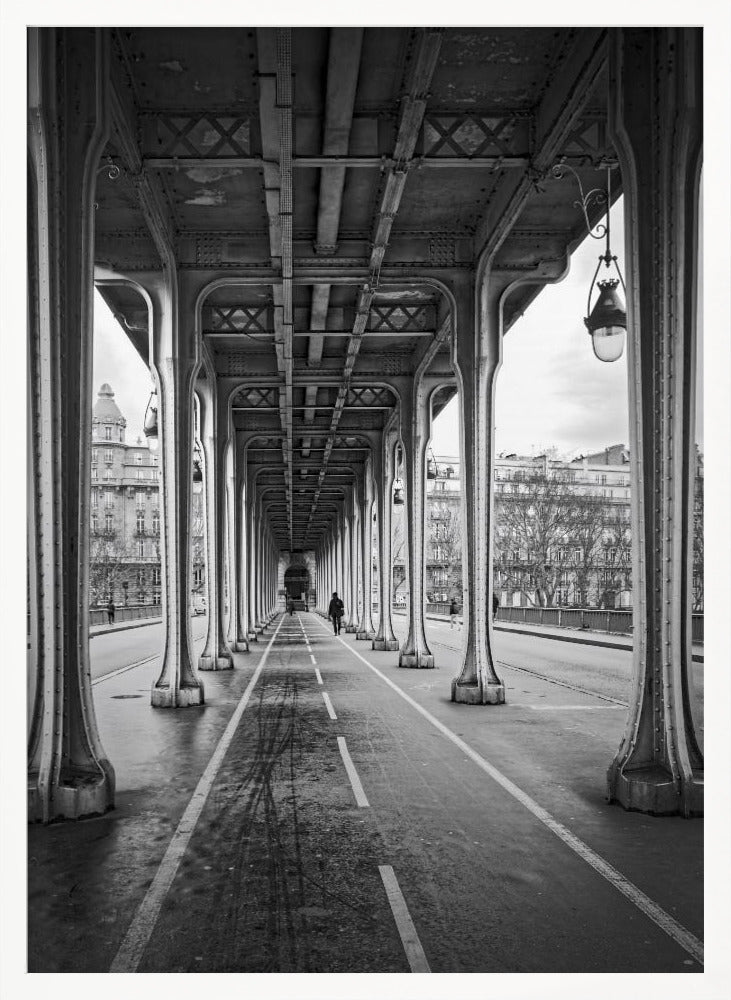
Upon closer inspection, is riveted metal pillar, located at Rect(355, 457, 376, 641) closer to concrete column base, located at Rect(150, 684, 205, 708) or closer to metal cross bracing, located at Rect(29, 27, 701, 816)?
metal cross bracing, located at Rect(29, 27, 701, 816)

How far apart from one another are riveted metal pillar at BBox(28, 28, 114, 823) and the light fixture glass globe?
19.3 feet

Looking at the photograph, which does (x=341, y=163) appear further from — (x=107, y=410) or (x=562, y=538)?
(x=107, y=410)

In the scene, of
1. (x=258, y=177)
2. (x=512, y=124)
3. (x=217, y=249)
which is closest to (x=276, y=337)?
(x=217, y=249)

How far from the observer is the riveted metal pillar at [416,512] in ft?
80.0

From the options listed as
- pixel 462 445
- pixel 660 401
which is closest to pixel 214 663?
pixel 462 445

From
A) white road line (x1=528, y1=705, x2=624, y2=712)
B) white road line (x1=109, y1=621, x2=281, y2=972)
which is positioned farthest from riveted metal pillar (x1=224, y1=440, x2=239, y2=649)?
white road line (x1=109, y1=621, x2=281, y2=972)

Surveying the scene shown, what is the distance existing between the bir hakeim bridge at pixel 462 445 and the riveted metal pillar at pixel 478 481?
0.21 ft

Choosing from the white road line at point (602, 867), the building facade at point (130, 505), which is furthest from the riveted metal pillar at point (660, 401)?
the building facade at point (130, 505)

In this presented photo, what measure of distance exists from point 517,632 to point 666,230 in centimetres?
3727

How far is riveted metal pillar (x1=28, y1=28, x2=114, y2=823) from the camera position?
Answer: 805 centimetres

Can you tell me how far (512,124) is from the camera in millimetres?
12438

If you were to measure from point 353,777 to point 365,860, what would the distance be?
3077mm

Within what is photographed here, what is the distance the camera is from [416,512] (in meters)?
24.9
